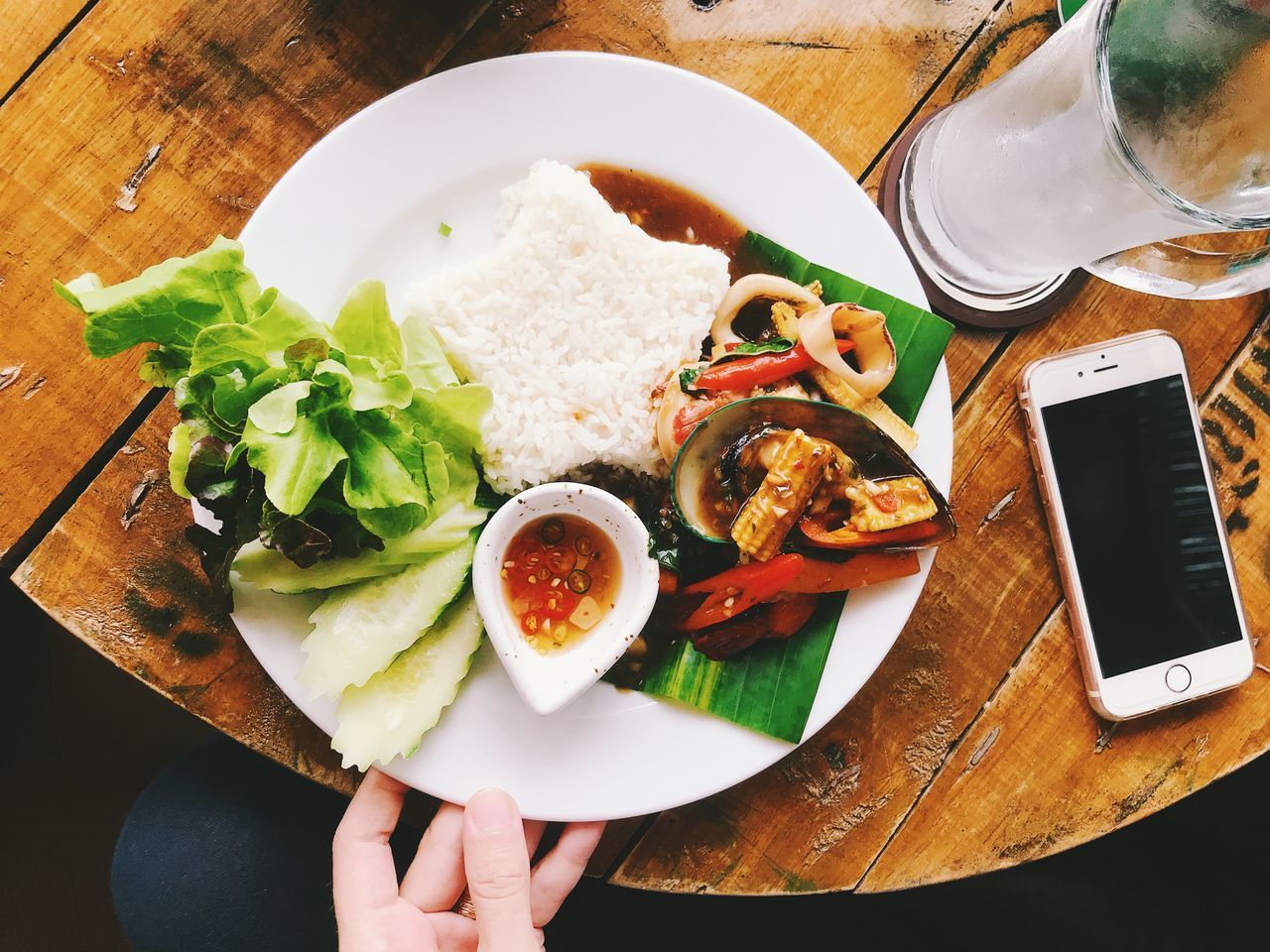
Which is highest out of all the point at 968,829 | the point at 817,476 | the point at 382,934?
the point at 817,476

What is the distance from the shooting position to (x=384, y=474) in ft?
4.95

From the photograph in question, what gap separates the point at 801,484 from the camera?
1664mm

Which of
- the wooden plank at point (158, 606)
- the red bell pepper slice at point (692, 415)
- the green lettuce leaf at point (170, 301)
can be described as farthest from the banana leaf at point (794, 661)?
the green lettuce leaf at point (170, 301)

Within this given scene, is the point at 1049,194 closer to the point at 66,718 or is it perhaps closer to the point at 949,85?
the point at 949,85

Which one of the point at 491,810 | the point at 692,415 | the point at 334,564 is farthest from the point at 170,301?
the point at 491,810

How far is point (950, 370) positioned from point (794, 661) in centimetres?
80

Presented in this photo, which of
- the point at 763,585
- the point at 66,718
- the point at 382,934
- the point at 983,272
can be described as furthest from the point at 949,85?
the point at 66,718

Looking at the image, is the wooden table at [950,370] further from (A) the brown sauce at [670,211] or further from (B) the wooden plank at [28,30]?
(A) the brown sauce at [670,211]

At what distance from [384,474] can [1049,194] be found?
1.35 meters

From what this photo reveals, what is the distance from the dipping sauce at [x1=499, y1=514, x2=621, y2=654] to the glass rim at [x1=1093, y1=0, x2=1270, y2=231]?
3.83 ft

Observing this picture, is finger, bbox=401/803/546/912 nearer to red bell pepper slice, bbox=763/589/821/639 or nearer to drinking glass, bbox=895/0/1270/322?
red bell pepper slice, bbox=763/589/821/639

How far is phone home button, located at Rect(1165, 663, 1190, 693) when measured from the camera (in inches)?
78.4

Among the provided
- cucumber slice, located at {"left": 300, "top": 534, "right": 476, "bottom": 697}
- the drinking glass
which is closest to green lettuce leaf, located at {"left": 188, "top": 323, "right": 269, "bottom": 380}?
cucumber slice, located at {"left": 300, "top": 534, "right": 476, "bottom": 697}

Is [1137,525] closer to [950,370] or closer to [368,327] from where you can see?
[950,370]
